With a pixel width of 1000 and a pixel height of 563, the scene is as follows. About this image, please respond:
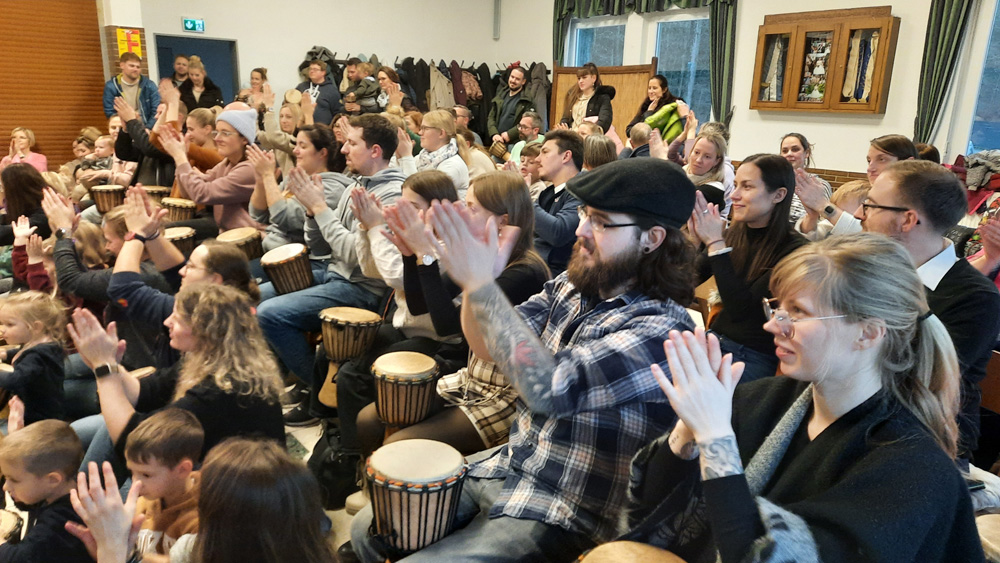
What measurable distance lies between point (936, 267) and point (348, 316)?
86.0 inches

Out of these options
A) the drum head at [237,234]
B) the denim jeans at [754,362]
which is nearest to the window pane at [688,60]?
the drum head at [237,234]

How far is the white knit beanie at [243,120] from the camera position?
13.8 ft

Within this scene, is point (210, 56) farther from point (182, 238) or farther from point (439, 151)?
point (182, 238)

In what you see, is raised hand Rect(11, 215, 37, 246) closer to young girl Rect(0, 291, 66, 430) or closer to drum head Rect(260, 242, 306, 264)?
young girl Rect(0, 291, 66, 430)

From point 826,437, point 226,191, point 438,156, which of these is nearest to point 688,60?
point 438,156

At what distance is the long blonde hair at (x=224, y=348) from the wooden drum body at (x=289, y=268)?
1.18 m

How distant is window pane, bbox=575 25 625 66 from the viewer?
31.7 ft

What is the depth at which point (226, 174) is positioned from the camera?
4.25 meters

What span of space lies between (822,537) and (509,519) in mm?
744

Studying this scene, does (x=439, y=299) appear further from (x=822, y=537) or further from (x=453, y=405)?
(x=822, y=537)

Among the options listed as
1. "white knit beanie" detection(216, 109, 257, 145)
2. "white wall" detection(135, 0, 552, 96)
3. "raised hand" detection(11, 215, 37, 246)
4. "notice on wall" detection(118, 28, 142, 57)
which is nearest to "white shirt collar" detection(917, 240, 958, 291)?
"white knit beanie" detection(216, 109, 257, 145)

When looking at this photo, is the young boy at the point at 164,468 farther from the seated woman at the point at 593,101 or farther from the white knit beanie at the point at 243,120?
the seated woman at the point at 593,101

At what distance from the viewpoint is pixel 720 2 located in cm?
797

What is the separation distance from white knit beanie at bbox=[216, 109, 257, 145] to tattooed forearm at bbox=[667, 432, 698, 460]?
373cm
